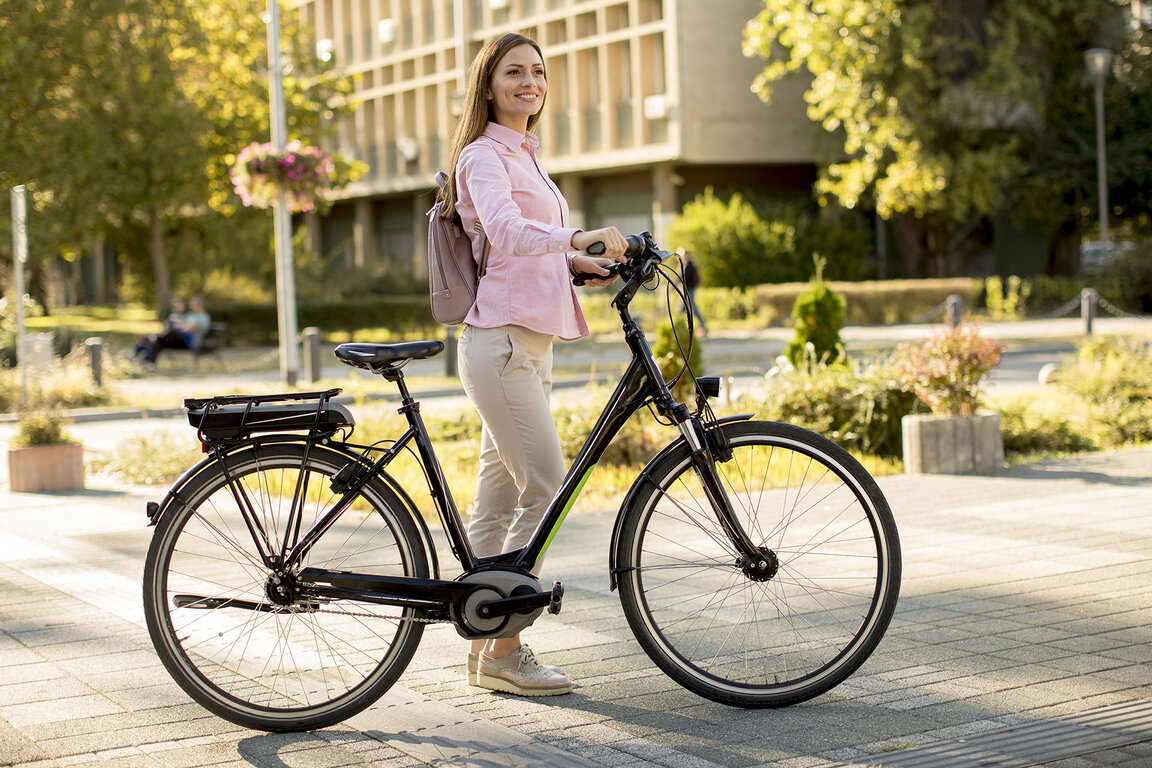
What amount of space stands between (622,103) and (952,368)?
A: 3117 centimetres

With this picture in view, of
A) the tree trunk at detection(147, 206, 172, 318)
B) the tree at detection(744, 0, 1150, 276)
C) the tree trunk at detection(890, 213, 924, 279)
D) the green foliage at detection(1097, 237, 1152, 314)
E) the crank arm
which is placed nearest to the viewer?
the crank arm

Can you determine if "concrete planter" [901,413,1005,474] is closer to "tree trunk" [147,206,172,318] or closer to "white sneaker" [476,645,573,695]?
"white sneaker" [476,645,573,695]

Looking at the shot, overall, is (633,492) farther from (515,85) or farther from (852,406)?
(852,406)

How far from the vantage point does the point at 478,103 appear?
420 centimetres

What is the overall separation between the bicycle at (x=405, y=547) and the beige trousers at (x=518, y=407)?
0.13m

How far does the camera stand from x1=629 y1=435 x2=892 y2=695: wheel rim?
13.2 feet

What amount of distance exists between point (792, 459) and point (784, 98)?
3699cm

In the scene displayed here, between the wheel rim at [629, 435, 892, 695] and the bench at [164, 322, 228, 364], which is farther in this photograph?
the bench at [164, 322, 228, 364]

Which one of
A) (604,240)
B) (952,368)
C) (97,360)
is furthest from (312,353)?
(604,240)

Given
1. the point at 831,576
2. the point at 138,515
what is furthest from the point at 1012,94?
the point at 831,576

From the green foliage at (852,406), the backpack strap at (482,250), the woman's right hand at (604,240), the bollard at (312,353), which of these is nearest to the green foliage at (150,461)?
the green foliage at (852,406)

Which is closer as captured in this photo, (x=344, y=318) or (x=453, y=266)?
(x=453, y=266)

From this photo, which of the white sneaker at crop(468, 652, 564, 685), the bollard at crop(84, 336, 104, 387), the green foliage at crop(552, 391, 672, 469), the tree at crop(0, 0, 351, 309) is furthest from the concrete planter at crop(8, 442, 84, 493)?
the tree at crop(0, 0, 351, 309)

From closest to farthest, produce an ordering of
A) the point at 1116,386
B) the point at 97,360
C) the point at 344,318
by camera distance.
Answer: the point at 1116,386 < the point at 97,360 < the point at 344,318
